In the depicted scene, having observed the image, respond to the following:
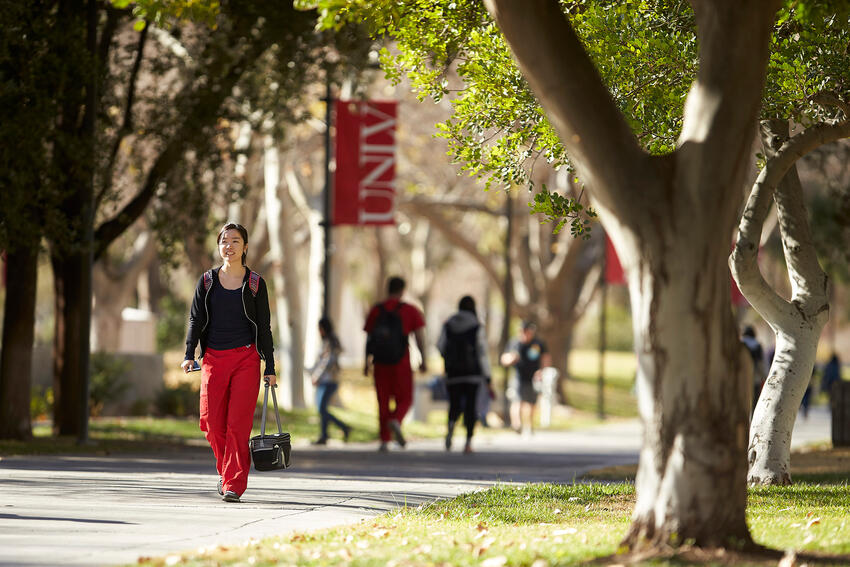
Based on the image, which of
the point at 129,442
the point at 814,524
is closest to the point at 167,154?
the point at 129,442

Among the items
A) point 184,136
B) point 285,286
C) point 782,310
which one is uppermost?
point 184,136

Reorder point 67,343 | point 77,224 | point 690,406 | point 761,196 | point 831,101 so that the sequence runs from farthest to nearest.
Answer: point 67,343, point 77,224, point 831,101, point 761,196, point 690,406

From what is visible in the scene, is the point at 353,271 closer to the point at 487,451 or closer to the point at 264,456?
the point at 487,451

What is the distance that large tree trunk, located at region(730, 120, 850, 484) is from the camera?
10602mm

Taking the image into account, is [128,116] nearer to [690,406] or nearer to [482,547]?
[482,547]

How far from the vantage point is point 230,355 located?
9.34 metres

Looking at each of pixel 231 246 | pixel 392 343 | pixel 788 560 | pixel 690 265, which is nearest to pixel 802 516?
pixel 788 560

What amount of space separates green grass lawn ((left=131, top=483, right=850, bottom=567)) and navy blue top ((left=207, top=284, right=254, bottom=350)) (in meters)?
1.68

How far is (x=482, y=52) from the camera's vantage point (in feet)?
37.6

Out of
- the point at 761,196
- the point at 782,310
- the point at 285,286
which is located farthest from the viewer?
the point at 285,286

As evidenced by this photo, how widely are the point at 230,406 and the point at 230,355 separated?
0.36m

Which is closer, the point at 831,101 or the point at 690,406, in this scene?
the point at 690,406

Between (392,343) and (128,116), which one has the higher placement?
(128,116)

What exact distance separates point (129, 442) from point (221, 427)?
8146mm
